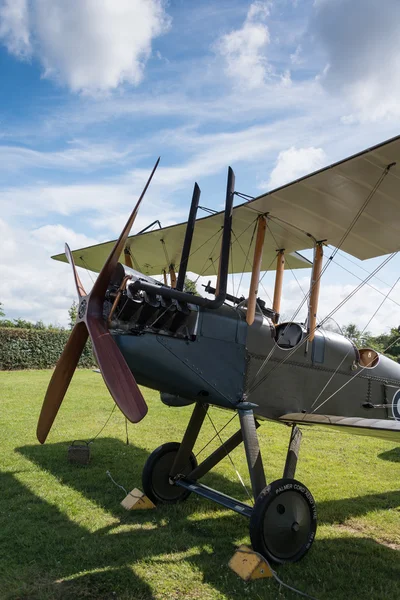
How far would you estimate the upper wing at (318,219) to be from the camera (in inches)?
189

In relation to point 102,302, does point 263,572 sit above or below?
below

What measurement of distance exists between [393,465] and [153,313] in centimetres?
615

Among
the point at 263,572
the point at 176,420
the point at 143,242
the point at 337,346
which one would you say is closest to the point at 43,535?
the point at 263,572

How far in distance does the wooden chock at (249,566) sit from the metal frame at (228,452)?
16.8 inches

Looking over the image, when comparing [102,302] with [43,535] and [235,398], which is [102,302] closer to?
[235,398]

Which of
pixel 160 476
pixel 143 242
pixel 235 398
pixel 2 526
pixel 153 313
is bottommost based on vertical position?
pixel 2 526

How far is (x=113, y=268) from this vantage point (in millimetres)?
4336

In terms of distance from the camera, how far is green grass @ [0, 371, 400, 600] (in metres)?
3.79

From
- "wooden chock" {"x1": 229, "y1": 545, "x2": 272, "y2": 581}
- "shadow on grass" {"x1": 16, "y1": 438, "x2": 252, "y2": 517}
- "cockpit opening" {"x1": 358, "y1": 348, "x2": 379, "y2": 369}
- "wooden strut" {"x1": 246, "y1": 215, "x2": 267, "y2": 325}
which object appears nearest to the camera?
"wooden chock" {"x1": 229, "y1": 545, "x2": 272, "y2": 581}

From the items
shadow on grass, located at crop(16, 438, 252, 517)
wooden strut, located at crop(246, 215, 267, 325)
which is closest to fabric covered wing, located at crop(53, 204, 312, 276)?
wooden strut, located at crop(246, 215, 267, 325)

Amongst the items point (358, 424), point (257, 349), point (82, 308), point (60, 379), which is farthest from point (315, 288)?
point (60, 379)

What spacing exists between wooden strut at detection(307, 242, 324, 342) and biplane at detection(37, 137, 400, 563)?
→ 0.05ft

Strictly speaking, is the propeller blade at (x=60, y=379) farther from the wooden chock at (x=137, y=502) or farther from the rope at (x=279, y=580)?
the rope at (x=279, y=580)

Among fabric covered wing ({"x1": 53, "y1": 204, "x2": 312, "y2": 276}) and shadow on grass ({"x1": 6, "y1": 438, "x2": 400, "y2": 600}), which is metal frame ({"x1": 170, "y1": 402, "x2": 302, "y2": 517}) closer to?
shadow on grass ({"x1": 6, "y1": 438, "x2": 400, "y2": 600})
